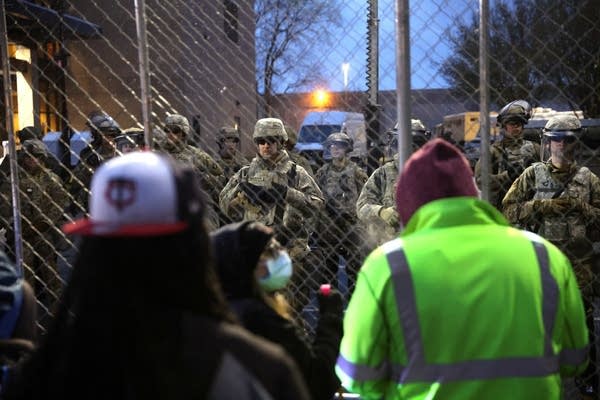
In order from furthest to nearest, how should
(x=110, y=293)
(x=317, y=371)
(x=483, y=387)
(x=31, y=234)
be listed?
(x=31, y=234) < (x=317, y=371) < (x=483, y=387) < (x=110, y=293)

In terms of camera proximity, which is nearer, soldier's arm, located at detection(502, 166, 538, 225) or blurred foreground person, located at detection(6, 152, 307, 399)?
blurred foreground person, located at detection(6, 152, 307, 399)

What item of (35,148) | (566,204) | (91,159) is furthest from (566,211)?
(35,148)

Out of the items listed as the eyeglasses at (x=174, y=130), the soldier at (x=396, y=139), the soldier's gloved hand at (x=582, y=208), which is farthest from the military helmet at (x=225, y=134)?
the soldier's gloved hand at (x=582, y=208)

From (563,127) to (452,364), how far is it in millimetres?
3227

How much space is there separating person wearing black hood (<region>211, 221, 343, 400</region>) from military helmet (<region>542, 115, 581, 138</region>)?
2887 mm

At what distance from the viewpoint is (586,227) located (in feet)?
15.8

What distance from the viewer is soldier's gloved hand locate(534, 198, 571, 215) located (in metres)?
4.75

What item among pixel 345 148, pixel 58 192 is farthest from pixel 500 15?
pixel 58 192

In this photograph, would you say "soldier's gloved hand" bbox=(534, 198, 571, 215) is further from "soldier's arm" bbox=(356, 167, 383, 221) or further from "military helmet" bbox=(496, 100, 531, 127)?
"military helmet" bbox=(496, 100, 531, 127)

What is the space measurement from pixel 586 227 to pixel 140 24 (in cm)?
321

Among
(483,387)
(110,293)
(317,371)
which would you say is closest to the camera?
(110,293)

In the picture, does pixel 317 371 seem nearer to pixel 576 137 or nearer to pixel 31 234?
pixel 576 137

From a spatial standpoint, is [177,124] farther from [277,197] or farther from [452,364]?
[452,364]

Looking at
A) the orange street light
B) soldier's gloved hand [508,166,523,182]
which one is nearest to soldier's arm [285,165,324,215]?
soldier's gloved hand [508,166,523,182]
